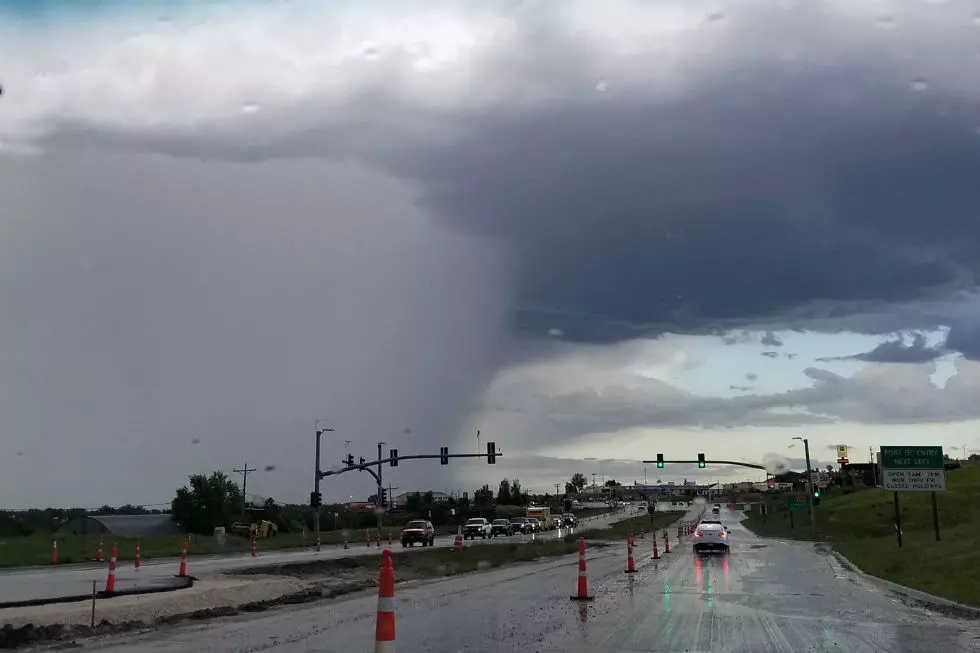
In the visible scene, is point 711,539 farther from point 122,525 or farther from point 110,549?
point 122,525

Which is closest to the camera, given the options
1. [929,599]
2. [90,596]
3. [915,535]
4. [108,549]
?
[929,599]

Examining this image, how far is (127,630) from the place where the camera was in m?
14.6

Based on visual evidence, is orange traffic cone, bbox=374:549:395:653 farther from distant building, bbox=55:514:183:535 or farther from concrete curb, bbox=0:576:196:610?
distant building, bbox=55:514:183:535

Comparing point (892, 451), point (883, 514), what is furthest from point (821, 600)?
point (883, 514)

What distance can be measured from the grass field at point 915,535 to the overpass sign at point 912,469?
2390 mm

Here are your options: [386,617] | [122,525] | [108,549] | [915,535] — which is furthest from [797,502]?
[386,617]

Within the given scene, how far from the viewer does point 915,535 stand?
49125 mm

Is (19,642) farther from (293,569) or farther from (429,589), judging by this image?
(293,569)

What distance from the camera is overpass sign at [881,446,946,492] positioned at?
41219 millimetres

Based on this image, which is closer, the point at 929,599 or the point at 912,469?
the point at 929,599

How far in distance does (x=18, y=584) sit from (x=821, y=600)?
20300mm

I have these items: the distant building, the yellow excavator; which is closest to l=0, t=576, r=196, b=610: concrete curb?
the yellow excavator

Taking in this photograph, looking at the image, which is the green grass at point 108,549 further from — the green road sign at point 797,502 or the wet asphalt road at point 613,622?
the green road sign at point 797,502

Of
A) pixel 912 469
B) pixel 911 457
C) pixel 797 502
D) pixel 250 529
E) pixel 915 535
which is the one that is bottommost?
pixel 250 529
